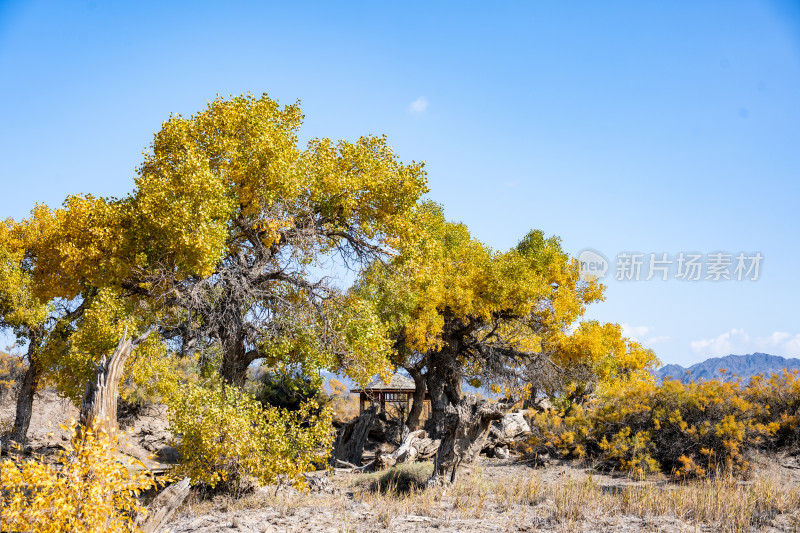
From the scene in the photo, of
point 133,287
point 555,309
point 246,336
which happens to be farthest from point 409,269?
point 555,309

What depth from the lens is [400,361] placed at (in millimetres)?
20859

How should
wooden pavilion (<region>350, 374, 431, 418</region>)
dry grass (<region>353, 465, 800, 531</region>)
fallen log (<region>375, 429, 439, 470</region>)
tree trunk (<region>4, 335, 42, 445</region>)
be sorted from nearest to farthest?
dry grass (<region>353, 465, 800, 531</region>), fallen log (<region>375, 429, 439, 470</region>), tree trunk (<region>4, 335, 42, 445</region>), wooden pavilion (<region>350, 374, 431, 418</region>)

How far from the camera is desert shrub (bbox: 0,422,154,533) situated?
534 cm

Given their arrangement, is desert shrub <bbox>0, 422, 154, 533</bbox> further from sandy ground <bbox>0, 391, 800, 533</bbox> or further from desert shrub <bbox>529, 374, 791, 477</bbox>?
desert shrub <bbox>529, 374, 791, 477</bbox>

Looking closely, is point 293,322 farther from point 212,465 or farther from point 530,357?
point 530,357

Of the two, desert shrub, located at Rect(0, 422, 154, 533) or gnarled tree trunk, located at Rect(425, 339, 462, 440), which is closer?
desert shrub, located at Rect(0, 422, 154, 533)

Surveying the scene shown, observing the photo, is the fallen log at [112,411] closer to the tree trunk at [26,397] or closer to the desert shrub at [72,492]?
the desert shrub at [72,492]

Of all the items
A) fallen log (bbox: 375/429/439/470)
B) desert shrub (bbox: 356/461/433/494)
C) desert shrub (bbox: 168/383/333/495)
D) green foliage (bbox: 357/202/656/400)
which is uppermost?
green foliage (bbox: 357/202/656/400)

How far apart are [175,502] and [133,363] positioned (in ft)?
22.0

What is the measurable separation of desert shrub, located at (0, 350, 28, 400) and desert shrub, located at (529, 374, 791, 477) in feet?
80.3

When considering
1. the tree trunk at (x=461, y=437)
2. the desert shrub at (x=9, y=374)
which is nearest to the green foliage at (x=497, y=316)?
the tree trunk at (x=461, y=437)

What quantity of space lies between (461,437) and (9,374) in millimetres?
27440

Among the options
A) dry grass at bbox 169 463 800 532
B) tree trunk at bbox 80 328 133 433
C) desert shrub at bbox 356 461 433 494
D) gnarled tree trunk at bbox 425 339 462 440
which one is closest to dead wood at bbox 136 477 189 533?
tree trunk at bbox 80 328 133 433

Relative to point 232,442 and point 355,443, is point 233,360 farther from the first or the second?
point 355,443
